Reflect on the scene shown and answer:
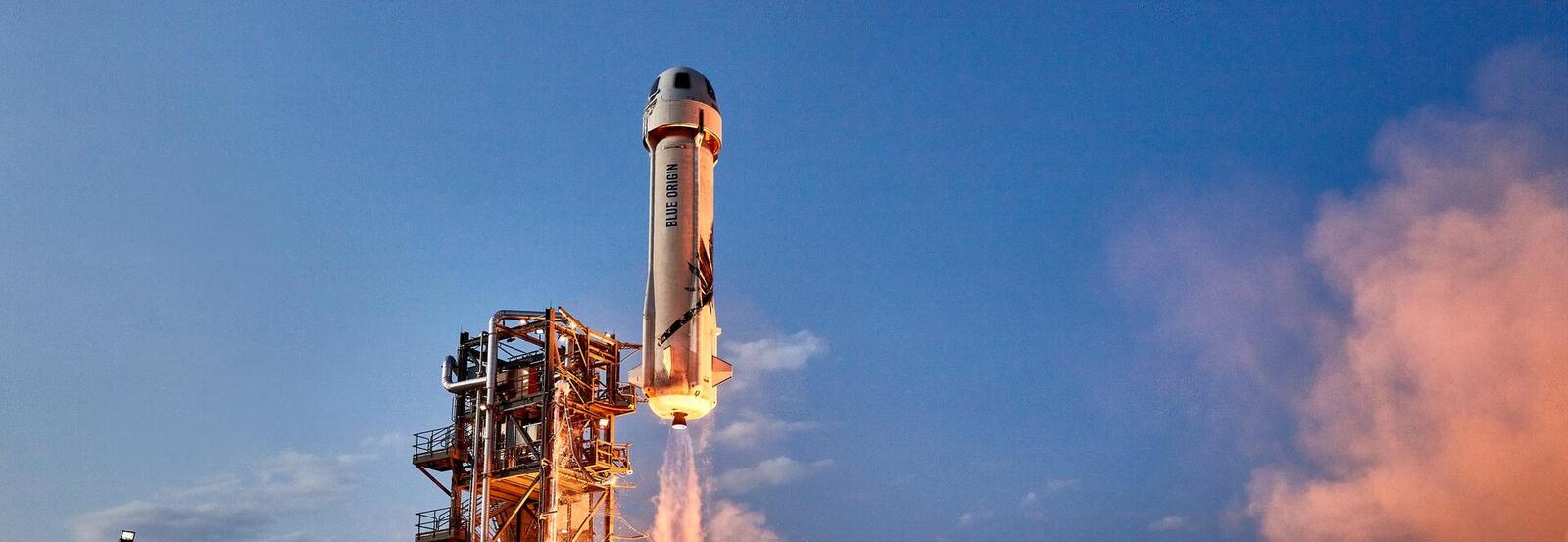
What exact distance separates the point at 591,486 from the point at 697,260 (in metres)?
10.4

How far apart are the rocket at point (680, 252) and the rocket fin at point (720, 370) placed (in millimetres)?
48

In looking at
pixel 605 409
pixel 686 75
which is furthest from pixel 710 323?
pixel 686 75

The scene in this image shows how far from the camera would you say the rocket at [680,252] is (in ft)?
196

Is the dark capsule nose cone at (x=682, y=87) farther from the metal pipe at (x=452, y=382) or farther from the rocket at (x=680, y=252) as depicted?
the metal pipe at (x=452, y=382)

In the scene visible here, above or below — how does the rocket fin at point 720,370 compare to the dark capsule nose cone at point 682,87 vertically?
below

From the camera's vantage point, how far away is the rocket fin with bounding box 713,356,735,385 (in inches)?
2403

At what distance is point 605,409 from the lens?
64438 mm

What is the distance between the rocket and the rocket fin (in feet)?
0.16

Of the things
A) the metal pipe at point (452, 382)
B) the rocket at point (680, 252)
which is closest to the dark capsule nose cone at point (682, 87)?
the rocket at point (680, 252)

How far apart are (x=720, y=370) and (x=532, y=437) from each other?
837cm

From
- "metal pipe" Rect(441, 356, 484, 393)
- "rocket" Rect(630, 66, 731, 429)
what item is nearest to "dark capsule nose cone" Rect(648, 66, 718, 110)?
"rocket" Rect(630, 66, 731, 429)

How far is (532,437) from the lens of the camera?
6334 cm

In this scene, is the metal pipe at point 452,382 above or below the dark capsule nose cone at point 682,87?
below

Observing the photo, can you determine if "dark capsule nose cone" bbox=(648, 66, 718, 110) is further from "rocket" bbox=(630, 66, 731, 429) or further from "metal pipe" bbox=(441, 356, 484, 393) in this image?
"metal pipe" bbox=(441, 356, 484, 393)
